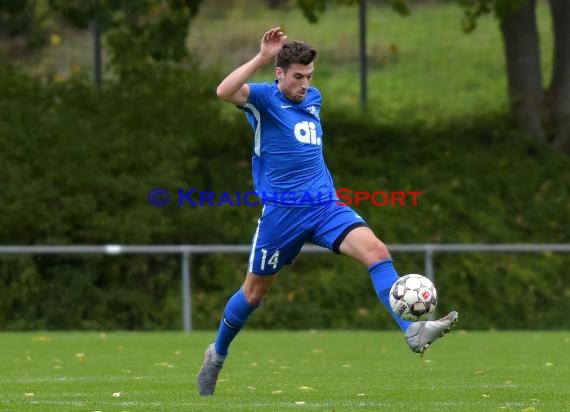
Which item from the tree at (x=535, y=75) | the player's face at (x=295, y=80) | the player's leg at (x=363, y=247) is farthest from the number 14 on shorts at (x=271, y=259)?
the tree at (x=535, y=75)

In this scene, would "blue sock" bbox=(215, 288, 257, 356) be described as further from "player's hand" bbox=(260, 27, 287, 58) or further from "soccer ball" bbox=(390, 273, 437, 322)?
"player's hand" bbox=(260, 27, 287, 58)

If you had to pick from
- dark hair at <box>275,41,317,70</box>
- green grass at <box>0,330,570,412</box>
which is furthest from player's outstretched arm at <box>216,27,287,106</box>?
green grass at <box>0,330,570,412</box>

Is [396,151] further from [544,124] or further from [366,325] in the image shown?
[366,325]

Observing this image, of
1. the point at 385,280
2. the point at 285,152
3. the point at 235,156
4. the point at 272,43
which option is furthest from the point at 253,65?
the point at 235,156

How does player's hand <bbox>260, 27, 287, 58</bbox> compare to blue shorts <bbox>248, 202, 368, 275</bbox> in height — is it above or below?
A: above

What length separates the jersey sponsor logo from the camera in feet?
28.4

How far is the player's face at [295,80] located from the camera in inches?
338

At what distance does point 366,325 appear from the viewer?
18594mm

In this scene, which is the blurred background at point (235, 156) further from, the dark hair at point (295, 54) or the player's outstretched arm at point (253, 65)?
the player's outstretched arm at point (253, 65)

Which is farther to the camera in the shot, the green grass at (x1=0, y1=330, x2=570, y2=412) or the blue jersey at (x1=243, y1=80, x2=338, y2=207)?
the blue jersey at (x1=243, y1=80, x2=338, y2=207)

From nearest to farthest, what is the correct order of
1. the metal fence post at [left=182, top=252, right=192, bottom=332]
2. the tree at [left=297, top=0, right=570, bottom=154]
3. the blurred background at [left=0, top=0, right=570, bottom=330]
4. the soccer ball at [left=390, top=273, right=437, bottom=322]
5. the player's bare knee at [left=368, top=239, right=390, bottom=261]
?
1. the soccer ball at [left=390, top=273, right=437, bottom=322]
2. the player's bare knee at [left=368, top=239, right=390, bottom=261]
3. the metal fence post at [left=182, top=252, right=192, bottom=332]
4. the blurred background at [left=0, top=0, right=570, bottom=330]
5. the tree at [left=297, top=0, right=570, bottom=154]

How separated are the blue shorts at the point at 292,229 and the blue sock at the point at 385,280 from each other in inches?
12.1

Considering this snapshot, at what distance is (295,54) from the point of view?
851 cm

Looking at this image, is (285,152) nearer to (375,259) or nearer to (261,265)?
(261,265)
